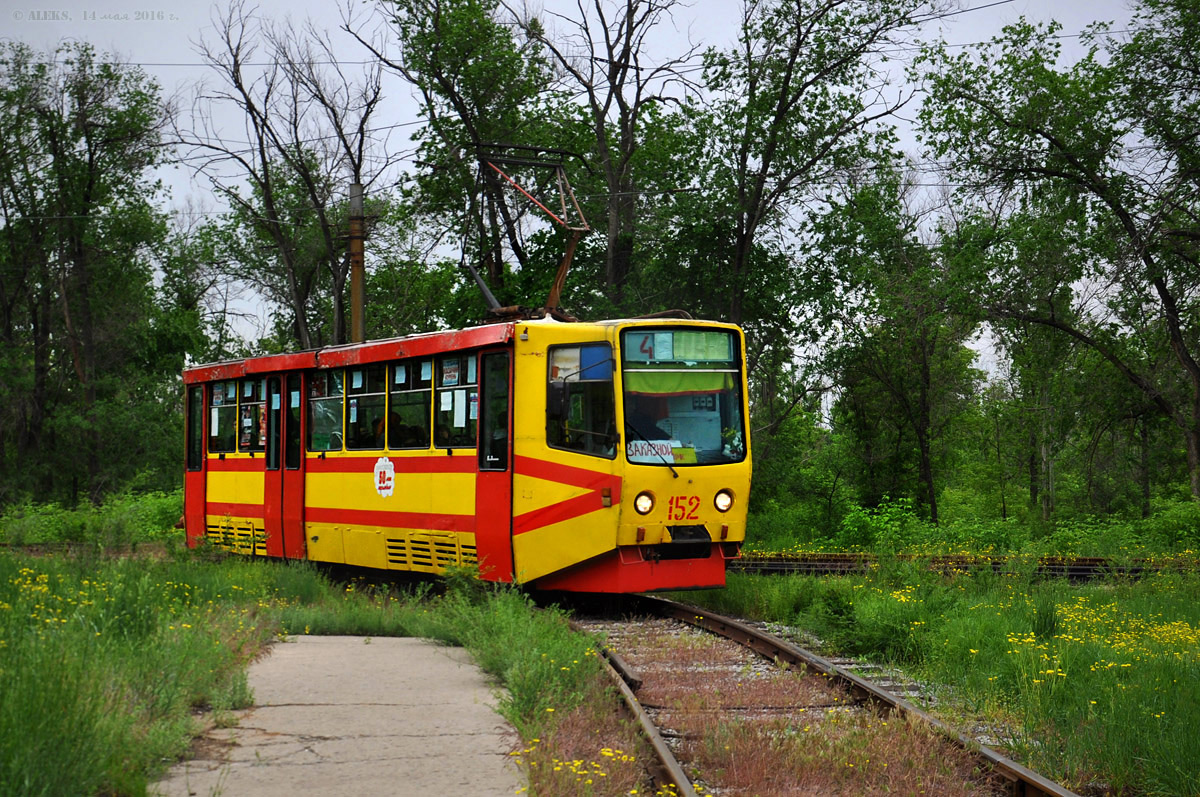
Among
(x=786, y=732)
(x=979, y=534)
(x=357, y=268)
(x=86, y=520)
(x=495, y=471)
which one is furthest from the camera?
(x=86, y=520)

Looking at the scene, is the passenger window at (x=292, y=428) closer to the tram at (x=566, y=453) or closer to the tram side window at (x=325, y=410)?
the tram side window at (x=325, y=410)

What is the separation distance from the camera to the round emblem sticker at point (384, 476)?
1466cm

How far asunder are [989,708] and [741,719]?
1.63 metres

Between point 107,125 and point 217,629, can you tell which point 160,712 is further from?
point 107,125

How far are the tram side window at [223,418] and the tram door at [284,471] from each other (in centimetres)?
126

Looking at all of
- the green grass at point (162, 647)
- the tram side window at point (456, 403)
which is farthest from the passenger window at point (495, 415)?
→ the green grass at point (162, 647)

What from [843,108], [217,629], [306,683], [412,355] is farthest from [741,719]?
[843,108]

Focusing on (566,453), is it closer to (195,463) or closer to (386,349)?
(386,349)

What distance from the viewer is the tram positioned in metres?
12.3

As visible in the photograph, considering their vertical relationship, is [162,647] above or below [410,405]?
below

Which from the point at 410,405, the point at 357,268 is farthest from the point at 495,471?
the point at 357,268

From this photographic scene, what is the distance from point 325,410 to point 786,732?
33.5 ft

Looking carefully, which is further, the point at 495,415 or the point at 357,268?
the point at 357,268

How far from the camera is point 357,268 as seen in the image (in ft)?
74.0
